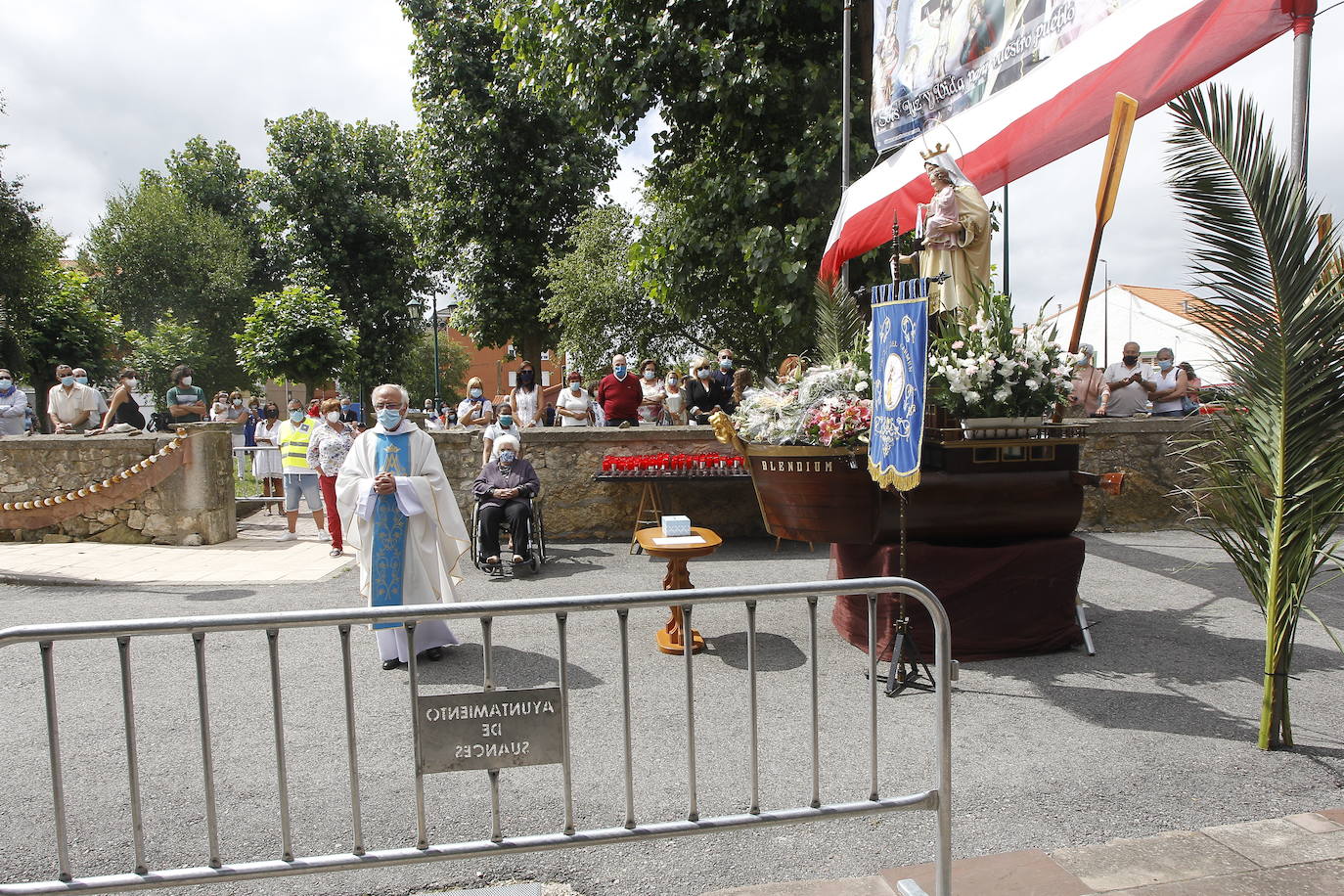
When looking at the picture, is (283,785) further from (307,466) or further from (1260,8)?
(307,466)

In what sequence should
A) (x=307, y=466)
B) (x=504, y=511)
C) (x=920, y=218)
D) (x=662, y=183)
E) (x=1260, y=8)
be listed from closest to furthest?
(x=1260, y=8)
(x=920, y=218)
(x=504, y=511)
(x=307, y=466)
(x=662, y=183)

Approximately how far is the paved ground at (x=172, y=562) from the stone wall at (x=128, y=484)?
0.20m

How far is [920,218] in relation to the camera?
19.4 feet

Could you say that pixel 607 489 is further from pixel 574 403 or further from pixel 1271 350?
pixel 1271 350

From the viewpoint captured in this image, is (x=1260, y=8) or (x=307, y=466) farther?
(x=307, y=466)

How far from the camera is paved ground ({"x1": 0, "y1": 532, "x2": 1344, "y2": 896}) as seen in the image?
332cm

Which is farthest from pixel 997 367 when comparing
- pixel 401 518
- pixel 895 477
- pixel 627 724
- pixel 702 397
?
pixel 702 397

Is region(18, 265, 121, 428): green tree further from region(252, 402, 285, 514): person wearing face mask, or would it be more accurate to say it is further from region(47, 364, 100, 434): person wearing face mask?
region(47, 364, 100, 434): person wearing face mask

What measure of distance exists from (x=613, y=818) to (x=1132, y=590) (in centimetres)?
580

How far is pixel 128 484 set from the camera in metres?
10.7

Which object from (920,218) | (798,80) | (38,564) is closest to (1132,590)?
(920,218)

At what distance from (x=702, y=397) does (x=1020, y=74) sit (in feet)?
19.4

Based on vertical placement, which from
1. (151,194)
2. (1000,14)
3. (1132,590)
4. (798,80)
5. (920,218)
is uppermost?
(151,194)

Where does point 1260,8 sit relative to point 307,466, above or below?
above
